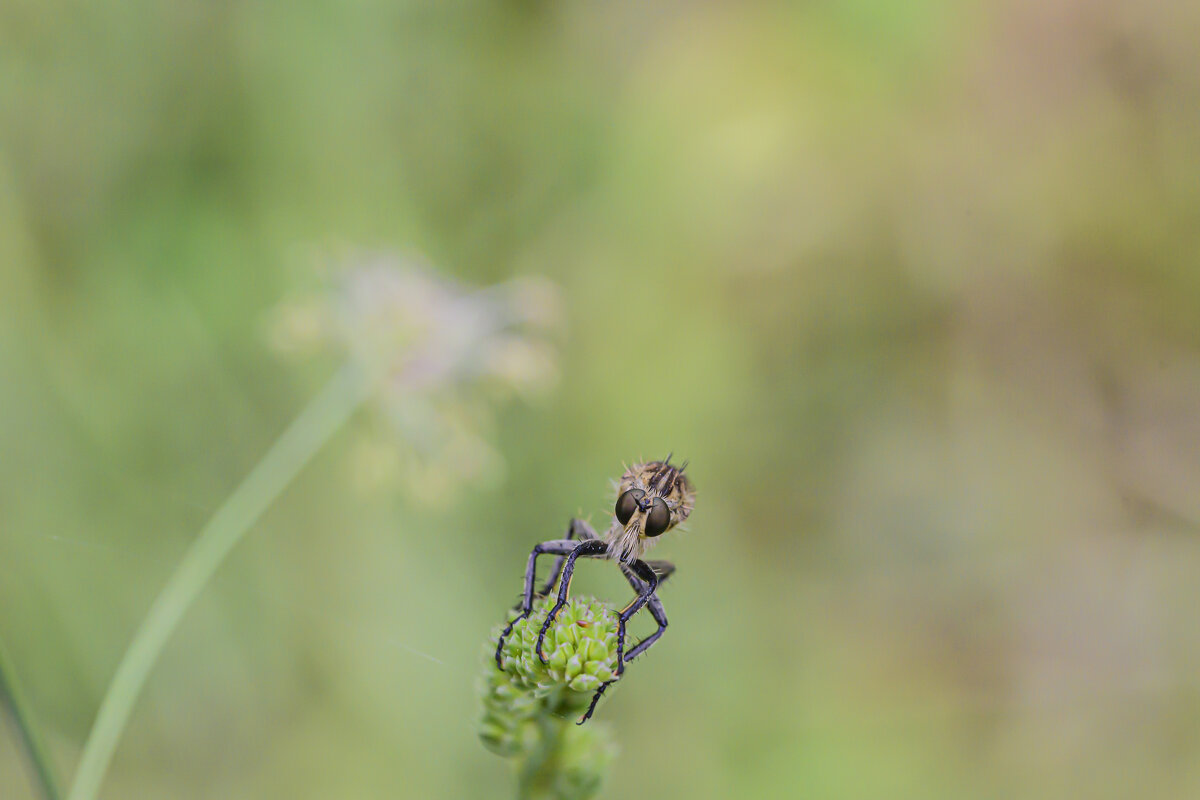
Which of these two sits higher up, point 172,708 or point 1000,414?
point 1000,414

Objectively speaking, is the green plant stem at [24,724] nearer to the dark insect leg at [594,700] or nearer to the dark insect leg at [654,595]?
the dark insect leg at [594,700]

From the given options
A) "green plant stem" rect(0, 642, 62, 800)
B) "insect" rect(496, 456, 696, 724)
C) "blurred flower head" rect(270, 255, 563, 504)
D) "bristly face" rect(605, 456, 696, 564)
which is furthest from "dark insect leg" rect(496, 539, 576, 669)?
"blurred flower head" rect(270, 255, 563, 504)

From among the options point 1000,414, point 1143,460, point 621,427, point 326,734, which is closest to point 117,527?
point 326,734

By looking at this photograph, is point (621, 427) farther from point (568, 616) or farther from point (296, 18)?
point (568, 616)

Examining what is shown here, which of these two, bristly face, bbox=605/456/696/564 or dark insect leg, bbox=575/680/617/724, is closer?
dark insect leg, bbox=575/680/617/724

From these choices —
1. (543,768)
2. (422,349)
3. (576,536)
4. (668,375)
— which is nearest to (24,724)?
(543,768)

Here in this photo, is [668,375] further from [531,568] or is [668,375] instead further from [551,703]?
[551,703]

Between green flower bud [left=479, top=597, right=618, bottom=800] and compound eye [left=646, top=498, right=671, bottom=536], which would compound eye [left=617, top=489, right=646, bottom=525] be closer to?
compound eye [left=646, top=498, right=671, bottom=536]
